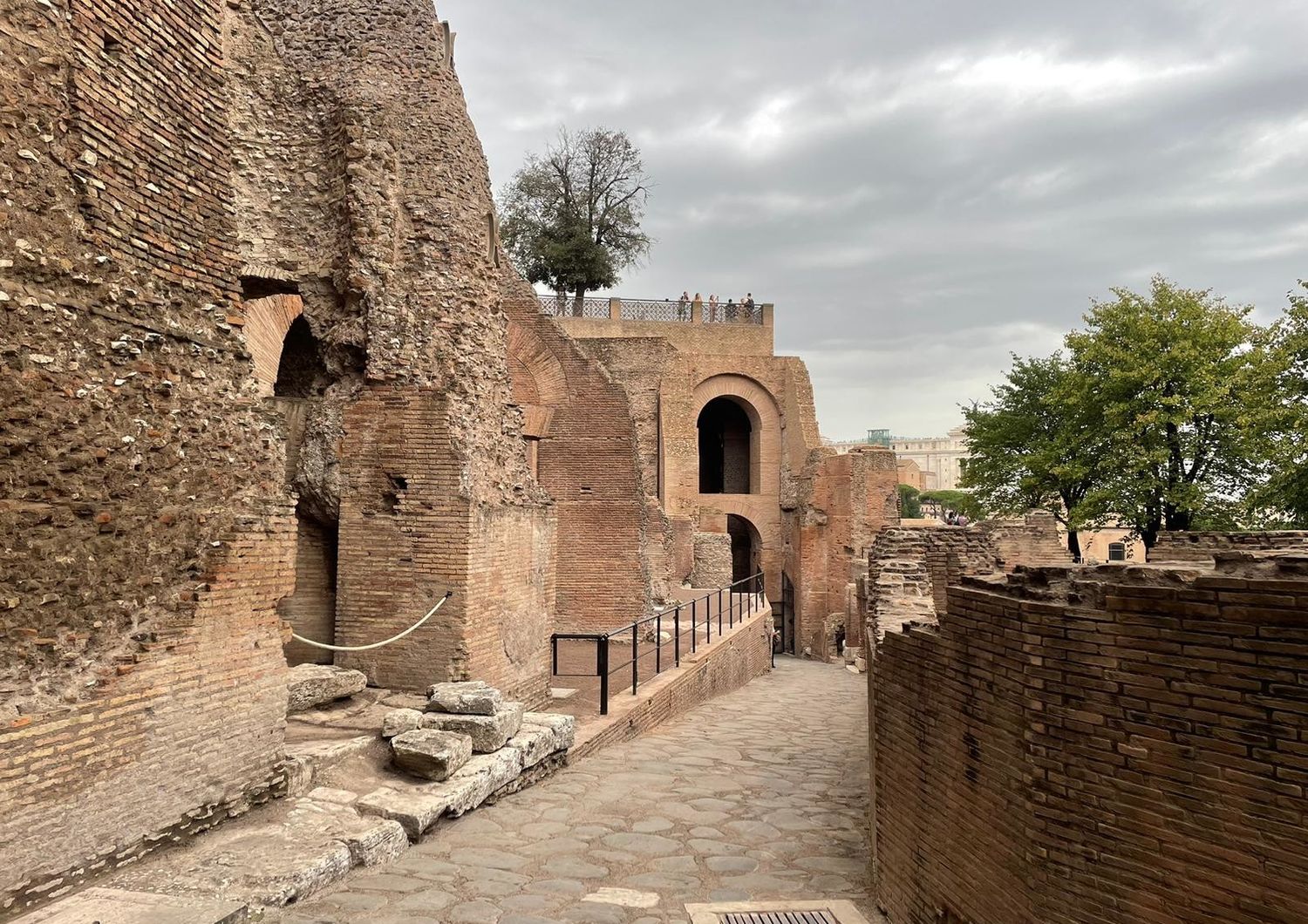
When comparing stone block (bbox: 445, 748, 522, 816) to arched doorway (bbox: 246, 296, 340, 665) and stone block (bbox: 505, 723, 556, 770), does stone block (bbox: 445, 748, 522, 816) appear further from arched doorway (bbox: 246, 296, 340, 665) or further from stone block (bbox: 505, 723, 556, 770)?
arched doorway (bbox: 246, 296, 340, 665)

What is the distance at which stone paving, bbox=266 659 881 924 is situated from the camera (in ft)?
14.1

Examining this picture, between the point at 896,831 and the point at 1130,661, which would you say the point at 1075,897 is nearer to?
the point at 1130,661

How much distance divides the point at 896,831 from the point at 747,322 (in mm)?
26744

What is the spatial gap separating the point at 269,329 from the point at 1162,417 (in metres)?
17.4

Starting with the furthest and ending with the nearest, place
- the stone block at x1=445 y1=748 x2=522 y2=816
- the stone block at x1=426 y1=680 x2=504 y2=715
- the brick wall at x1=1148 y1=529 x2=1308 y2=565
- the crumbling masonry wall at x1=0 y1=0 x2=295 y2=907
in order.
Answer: the stone block at x1=426 y1=680 x2=504 y2=715 < the brick wall at x1=1148 y1=529 x2=1308 y2=565 < the stone block at x1=445 y1=748 x2=522 y2=816 < the crumbling masonry wall at x1=0 y1=0 x2=295 y2=907

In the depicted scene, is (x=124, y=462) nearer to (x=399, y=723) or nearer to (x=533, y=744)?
(x=399, y=723)

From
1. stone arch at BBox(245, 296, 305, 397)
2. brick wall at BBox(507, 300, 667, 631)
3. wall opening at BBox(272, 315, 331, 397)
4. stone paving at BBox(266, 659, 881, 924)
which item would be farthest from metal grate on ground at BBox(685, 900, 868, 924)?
brick wall at BBox(507, 300, 667, 631)

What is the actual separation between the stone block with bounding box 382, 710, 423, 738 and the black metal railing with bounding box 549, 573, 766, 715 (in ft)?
7.25

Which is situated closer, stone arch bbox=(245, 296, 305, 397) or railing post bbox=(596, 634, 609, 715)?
stone arch bbox=(245, 296, 305, 397)

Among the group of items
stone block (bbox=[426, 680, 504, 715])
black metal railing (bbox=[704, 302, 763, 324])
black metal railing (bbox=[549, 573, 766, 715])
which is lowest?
black metal railing (bbox=[549, 573, 766, 715])

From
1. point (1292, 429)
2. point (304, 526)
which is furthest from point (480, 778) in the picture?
point (1292, 429)

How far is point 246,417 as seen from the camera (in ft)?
16.5

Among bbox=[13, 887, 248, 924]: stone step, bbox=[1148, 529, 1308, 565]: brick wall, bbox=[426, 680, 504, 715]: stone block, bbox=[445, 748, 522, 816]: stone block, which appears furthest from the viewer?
bbox=[426, 680, 504, 715]: stone block

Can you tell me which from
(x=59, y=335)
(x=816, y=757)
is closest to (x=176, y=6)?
(x=59, y=335)
